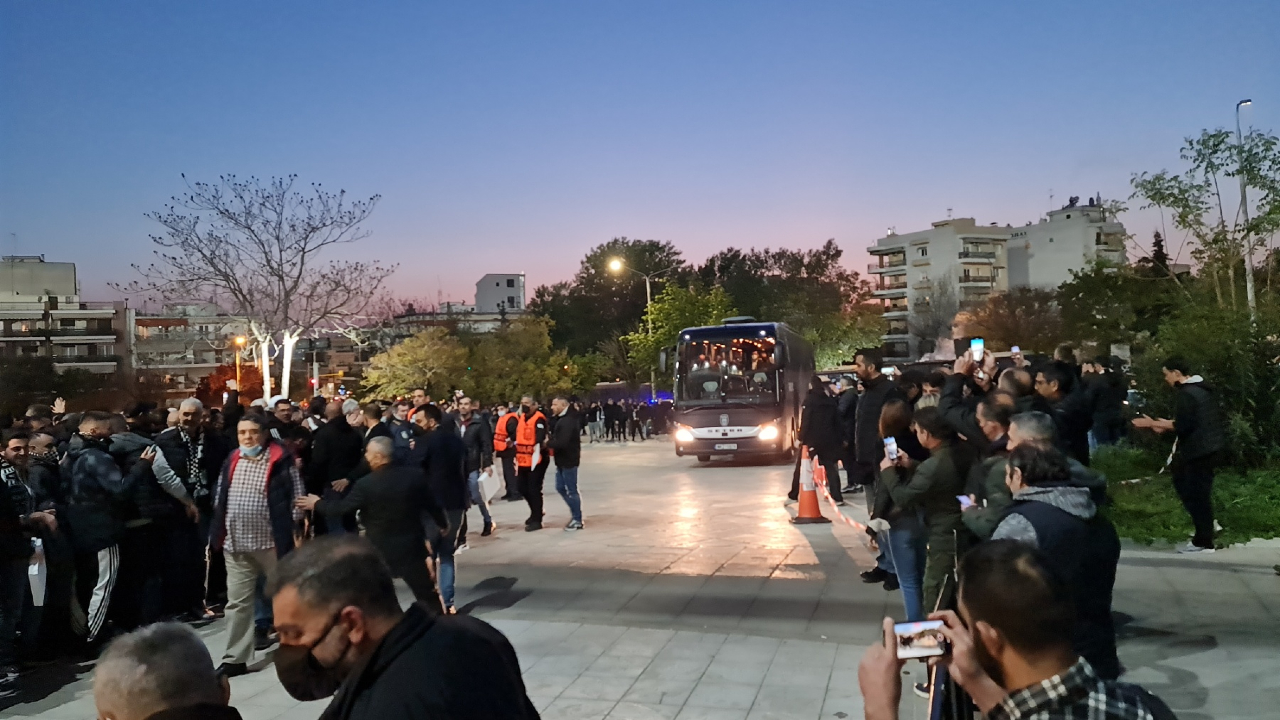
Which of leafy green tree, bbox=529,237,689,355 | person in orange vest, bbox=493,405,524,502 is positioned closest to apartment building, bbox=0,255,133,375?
leafy green tree, bbox=529,237,689,355

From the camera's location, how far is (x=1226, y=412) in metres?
13.2

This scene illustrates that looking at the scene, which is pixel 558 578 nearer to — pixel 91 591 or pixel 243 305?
pixel 91 591

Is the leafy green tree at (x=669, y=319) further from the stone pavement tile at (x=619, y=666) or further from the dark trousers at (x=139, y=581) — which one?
the stone pavement tile at (x=619, y=666)

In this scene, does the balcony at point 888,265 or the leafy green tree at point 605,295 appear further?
the balcony at point 888,265

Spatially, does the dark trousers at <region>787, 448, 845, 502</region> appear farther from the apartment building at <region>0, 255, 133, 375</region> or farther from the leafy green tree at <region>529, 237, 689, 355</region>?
the apartment building at <region>0, 255, 133, 375</region>

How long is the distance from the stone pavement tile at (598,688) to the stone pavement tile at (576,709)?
8 centimetres

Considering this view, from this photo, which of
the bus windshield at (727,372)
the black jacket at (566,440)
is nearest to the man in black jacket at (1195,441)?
the black jacket at (566,440)

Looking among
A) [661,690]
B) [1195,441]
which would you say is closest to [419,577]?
[661,690]

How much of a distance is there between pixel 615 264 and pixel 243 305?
50.3 ft

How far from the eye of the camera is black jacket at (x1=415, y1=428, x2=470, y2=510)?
9484mm

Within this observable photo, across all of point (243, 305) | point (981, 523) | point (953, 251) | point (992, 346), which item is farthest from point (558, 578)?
point (953, 251)

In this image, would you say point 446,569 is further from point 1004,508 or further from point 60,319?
point 60,319

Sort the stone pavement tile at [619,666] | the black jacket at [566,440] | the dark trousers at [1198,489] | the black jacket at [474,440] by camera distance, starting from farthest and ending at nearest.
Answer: the black jacket at [474,440]
the black jacket at [566,440]
the dark trousers at [1198,489]
the stone pavement tile at [619,666]

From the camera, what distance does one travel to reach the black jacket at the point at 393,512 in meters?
6.83
